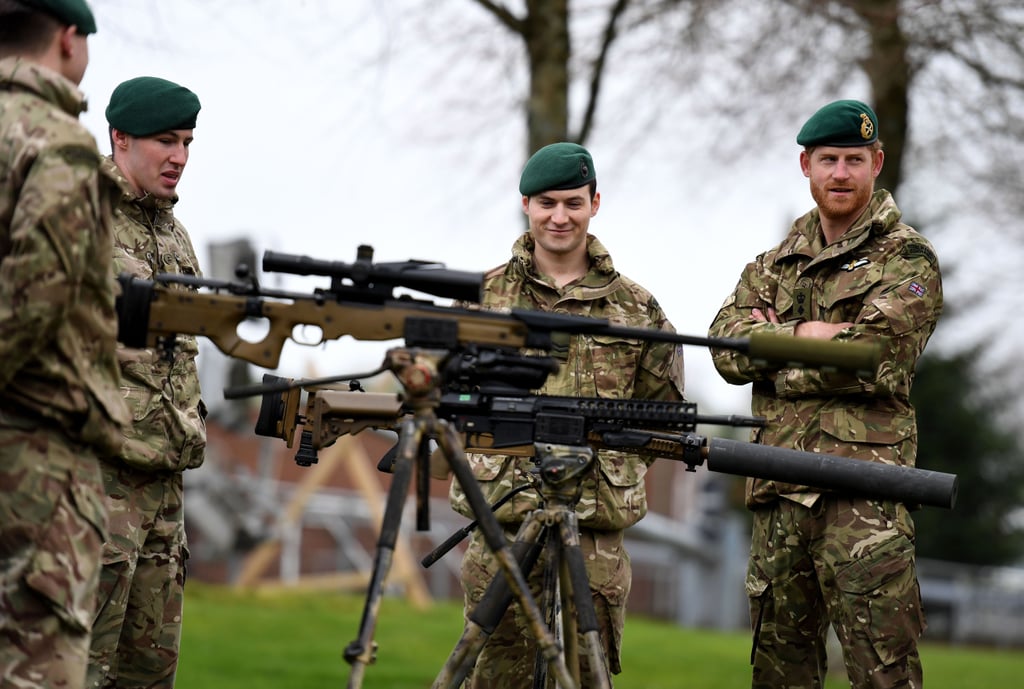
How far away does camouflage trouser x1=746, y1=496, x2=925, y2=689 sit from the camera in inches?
208

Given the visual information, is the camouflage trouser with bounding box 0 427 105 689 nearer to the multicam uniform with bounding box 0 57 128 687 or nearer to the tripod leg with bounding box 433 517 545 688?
the multicam uniform with bounding box 0 57 128 687

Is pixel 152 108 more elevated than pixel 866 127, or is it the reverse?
pixel 866 127

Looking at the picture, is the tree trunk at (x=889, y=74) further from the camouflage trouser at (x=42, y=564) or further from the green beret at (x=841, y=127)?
the camouflage trouser at (x=42, y=564)

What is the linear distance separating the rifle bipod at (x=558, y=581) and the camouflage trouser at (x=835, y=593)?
112 centimetres

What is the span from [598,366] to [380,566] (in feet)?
6.57

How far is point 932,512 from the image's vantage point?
28250 millimetres

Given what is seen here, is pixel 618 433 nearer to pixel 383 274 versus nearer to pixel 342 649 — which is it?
pixel 383 274

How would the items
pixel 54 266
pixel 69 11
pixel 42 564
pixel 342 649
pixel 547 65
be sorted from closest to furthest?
pixel 54 266, pixel 42 564, pixel 69 11, pixel 342 649, pixel 547 65

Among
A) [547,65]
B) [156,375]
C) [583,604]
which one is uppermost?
[547,65]

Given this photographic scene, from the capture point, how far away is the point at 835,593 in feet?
17.9

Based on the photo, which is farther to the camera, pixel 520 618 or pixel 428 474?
pixel 520 618

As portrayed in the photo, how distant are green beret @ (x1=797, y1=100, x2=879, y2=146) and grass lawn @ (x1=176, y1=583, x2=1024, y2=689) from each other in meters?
5.36

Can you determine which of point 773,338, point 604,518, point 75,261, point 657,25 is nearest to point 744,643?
point 657,25

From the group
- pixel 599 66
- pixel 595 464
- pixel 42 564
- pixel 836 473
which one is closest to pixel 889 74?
pixel 599 66
